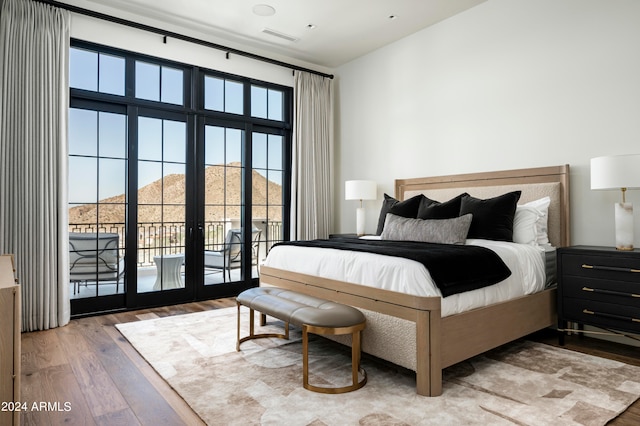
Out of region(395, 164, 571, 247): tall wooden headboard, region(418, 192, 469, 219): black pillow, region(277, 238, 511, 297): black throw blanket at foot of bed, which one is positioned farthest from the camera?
region(418, 192, 469, 219): black pillow

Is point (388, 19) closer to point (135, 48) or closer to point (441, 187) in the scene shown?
point (441, 187)

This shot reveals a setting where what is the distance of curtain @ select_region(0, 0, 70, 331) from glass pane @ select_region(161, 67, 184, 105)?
97cm

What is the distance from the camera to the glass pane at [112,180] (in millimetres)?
4156

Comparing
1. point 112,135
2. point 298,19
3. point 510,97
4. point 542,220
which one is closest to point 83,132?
point 112,135

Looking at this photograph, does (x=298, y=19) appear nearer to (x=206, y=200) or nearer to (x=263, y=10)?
(x=263, y=10)

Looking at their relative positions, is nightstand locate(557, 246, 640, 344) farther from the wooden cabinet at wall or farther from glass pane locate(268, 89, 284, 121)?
glass pane locate(268, 89, 284, 121)

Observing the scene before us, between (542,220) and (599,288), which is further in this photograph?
(542,220)

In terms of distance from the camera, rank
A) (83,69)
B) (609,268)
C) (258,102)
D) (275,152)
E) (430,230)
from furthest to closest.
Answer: (275,152), (258,102), (83,69), (430,230), (609,268)

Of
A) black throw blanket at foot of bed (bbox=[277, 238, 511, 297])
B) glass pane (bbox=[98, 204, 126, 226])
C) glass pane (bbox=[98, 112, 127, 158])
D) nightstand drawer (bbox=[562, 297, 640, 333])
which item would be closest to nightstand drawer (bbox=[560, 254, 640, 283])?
nightstand drawer (bbox=[562, 297, 640, 333])

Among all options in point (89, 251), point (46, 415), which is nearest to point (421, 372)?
point (46, 415)

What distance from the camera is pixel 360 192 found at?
16.5 ft

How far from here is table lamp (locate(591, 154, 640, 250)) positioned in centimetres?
281

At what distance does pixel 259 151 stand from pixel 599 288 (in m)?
3.87

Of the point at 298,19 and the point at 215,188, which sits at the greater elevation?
the point at 298,19
